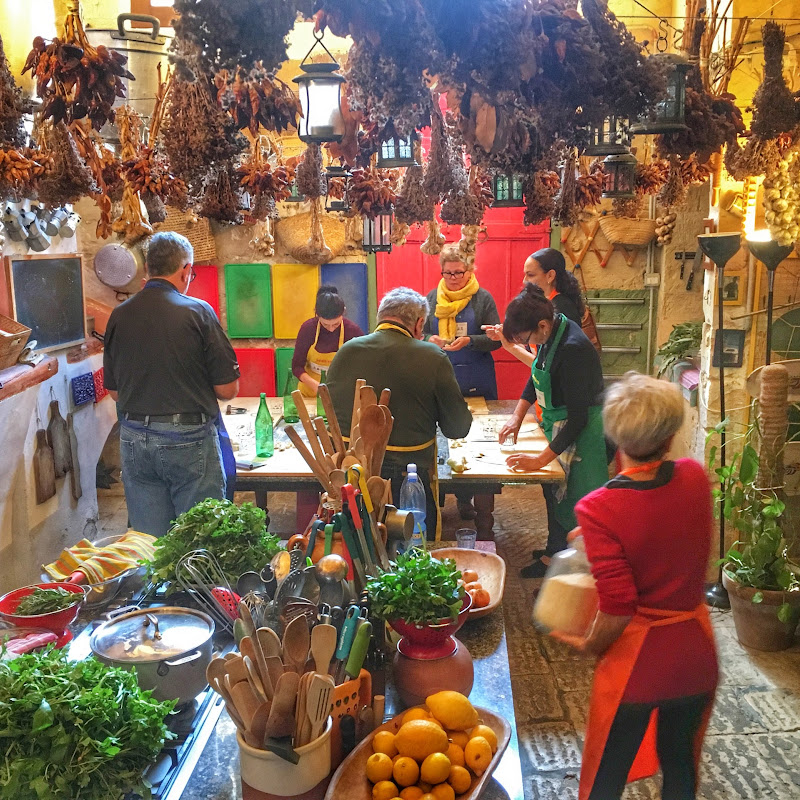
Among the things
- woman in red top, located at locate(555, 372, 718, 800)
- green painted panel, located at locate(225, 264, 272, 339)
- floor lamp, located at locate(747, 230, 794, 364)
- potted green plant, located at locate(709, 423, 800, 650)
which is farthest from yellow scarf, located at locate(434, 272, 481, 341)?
woman in red top, located at locate(555, 372, 718, 800)

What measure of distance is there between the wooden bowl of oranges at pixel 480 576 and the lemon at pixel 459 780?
72 cm

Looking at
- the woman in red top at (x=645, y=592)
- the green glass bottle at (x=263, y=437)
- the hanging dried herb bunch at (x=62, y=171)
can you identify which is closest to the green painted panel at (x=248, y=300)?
the green glass bottle at (x=263, y=437)

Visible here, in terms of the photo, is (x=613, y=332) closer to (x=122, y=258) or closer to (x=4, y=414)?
(x=122, y=258)

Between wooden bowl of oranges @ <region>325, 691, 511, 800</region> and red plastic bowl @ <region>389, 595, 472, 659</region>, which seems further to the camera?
red plastic bowl @ <region>389, 595, 472, 659</region>

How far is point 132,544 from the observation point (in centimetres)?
265

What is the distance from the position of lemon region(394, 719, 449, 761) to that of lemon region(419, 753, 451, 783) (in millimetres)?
30

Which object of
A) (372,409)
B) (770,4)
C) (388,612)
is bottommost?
(388,612)

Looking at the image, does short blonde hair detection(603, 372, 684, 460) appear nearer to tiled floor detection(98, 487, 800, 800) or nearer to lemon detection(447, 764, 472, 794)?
lemon detection(447, 764, 472, 794)

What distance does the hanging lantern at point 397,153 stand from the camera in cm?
327

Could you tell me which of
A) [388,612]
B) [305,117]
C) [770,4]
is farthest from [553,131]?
Result: [770,4]

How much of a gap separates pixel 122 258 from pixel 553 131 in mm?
5015

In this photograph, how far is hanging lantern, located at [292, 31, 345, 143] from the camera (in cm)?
282

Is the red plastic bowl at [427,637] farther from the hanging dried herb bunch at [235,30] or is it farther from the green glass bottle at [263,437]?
the green glass bottle at [263,437]

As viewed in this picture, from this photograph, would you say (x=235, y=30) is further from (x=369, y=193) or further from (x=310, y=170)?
(x=369, y=193)
